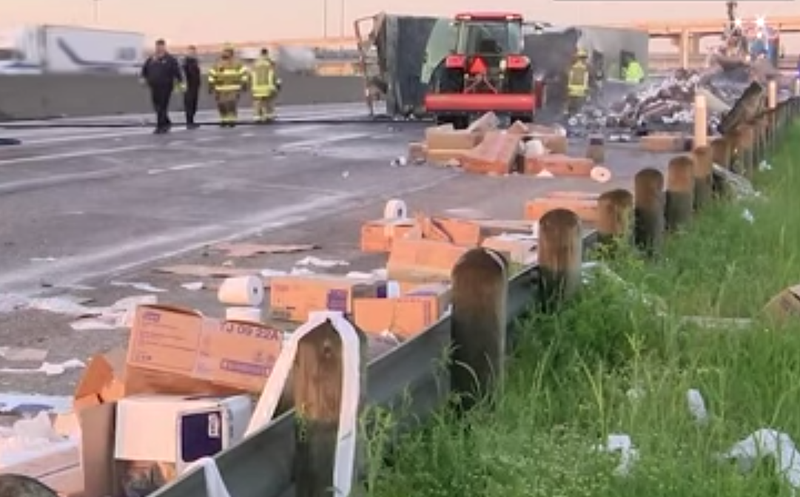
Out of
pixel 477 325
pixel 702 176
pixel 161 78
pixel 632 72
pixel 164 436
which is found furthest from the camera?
pixel 632 72

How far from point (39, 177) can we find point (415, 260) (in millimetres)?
8951

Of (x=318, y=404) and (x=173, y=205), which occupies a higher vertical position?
(x=318, y=404)

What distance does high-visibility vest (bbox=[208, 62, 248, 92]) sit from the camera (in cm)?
2888

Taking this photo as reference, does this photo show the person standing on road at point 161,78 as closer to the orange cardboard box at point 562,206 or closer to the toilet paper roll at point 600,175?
the toilet paper roll at point 600,175

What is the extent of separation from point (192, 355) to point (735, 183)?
888 centimetres

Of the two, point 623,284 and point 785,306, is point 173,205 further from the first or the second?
point 785,306

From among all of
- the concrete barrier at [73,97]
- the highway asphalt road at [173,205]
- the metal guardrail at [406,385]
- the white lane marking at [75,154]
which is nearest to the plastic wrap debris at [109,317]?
the highway asphalt road at [173,205]

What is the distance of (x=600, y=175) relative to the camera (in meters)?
16.9

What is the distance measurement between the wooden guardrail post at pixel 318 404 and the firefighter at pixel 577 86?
3080 centimetres

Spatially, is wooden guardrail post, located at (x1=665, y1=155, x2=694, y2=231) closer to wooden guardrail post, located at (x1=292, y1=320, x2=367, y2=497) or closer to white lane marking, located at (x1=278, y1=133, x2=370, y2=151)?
wooden guardrail post, located at (x1=292, y1=320, x2=367, y2=497)

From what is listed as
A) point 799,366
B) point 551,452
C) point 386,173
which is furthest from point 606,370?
point 386,173

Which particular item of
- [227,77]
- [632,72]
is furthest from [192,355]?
[632,72]

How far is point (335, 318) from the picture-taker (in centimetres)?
322

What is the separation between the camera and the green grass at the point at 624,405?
147 inches
